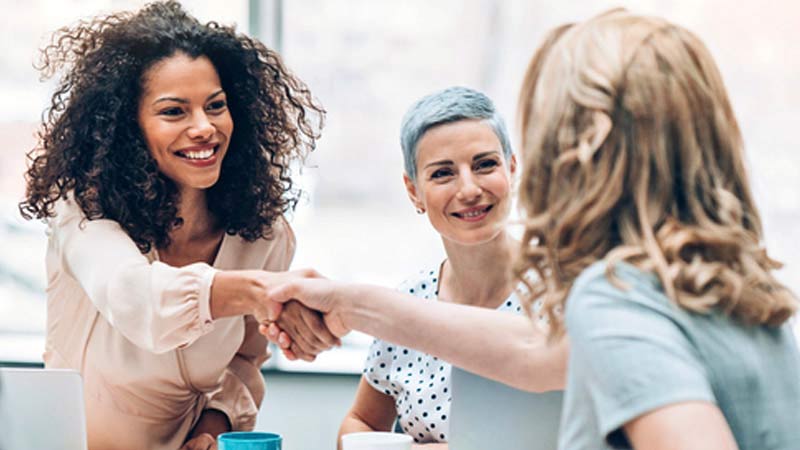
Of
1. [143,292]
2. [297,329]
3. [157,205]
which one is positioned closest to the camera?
[143,292]

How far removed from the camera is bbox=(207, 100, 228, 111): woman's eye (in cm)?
209

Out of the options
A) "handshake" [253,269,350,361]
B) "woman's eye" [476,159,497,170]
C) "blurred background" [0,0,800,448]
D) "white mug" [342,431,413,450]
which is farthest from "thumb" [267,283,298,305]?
"blurred background" [0,0,800,448]

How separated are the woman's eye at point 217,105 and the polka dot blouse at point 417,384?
570 mm

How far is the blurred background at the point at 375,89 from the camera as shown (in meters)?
3.52

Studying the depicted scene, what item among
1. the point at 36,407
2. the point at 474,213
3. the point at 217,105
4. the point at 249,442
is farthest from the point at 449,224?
the point at 36,407

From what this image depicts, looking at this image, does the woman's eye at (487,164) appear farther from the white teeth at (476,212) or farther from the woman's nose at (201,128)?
the woman's nose at (201,128)

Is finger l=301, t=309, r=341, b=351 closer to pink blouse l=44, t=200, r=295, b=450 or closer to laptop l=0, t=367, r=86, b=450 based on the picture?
pink blouse l=44, t=200, r=295, b=450

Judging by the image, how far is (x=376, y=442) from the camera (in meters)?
1.38

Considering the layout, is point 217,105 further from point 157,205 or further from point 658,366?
point 658,366

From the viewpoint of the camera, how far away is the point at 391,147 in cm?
374

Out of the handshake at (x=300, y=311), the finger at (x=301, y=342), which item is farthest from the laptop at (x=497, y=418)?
the finger at (x=301, y=342)

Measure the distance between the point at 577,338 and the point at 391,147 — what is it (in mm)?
2837

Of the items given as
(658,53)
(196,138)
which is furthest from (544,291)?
(196,138)

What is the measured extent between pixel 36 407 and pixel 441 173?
909 mm
